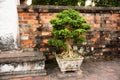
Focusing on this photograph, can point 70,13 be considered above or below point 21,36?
above

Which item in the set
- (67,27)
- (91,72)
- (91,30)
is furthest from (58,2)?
(91,72)

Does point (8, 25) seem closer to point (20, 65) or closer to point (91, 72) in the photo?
point (20, 65)

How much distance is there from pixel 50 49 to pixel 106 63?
1.54 m

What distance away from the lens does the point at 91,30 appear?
16.6 feet

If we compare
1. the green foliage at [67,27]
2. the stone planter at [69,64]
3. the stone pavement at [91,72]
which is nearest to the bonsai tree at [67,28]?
the green foliage at [67,27]

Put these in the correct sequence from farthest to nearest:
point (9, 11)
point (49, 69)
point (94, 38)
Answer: point (94, 38)
point (49, 69)
point (9, 11)

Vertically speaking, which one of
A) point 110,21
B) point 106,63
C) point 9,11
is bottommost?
point 106,63

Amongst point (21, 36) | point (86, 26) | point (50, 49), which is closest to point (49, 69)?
point (50, 49)

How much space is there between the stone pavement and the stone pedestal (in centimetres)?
16

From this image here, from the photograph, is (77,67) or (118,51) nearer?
(77,67)

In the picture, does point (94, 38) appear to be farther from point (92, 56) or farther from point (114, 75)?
point (114, 75)

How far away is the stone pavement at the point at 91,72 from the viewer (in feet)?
13.1

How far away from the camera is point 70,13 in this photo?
4.10m

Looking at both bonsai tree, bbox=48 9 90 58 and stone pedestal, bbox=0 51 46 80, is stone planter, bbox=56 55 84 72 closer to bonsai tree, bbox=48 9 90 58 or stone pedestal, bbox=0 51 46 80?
bonsai tree, bbox=48 9 90 58
